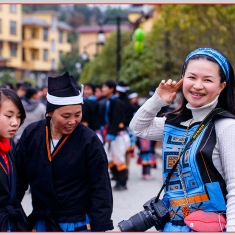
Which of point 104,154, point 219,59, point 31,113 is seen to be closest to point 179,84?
point 219,59

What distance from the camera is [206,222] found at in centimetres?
296

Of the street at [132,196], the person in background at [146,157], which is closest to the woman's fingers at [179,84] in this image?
the street at [132,196]

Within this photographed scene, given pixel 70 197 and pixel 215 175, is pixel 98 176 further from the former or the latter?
pixel 215 175

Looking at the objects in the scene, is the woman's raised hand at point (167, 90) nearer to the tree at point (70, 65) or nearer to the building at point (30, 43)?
the building at point (30, 43)

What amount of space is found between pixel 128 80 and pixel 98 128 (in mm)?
14782

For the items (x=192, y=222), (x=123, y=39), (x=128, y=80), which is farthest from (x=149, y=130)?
(x=123, y=39)

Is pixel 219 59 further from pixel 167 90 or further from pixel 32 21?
pixel 32 21

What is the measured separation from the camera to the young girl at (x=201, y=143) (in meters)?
2.98

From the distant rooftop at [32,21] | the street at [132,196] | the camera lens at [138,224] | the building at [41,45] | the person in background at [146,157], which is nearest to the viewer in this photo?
the camera lens at [138,224]

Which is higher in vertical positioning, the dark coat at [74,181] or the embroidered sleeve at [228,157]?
the embroidered sleeve at [228,157]

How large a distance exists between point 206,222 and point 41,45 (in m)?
75.5

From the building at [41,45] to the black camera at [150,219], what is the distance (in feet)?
223

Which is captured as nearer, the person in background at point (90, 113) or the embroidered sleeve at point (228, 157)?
the embroidered sleeve at point (228, 157)

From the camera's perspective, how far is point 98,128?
11.2 m
